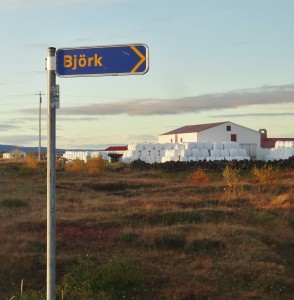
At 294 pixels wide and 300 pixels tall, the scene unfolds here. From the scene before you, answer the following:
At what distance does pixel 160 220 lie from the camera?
17172 millimetres

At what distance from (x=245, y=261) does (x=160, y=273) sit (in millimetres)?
2262

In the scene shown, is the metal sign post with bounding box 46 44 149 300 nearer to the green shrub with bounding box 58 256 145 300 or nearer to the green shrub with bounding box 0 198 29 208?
the green shrub with bounding box 58 256 145 300

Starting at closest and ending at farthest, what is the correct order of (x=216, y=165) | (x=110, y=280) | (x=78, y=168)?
1. (x=110, y=280)
2. (x=216, y=165)
3. (x=78, y=168)

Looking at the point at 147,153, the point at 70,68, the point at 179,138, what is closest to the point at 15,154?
the point at 179,138

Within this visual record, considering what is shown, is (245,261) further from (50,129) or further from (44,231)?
(50,129)

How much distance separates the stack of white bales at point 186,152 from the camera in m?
44.4

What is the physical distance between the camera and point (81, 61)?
13.1 feet

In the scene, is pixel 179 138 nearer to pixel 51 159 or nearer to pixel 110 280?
pixel 110 280

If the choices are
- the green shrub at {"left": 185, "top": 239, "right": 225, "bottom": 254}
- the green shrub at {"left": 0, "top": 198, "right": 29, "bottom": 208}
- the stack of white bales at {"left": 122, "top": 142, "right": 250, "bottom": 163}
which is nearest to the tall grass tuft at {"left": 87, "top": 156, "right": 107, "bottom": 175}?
the stack of white bales at {"left": 122, "top": 142, "right": 250, "bottom": 163}

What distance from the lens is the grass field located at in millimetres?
9594

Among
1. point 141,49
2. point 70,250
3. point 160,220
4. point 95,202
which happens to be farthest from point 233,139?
point 141,49

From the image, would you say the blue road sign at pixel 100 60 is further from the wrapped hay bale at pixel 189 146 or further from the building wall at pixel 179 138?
the building wall at pixel 179 138

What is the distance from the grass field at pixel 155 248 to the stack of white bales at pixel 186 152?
20854 mm

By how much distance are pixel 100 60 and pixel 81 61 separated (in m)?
0.16
